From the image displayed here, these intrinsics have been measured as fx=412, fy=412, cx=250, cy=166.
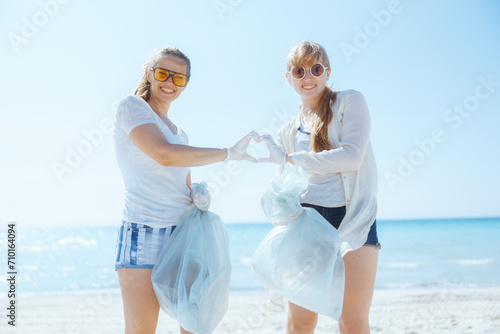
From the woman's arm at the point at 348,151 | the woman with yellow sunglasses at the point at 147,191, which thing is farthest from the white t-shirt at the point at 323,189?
the woman with yellow sunglasses at the point at 147,191

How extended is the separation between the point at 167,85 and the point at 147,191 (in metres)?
0.64

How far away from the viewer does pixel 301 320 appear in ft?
7.92

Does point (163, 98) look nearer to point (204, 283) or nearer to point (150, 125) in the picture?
point (150, 125)

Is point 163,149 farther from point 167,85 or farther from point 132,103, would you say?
point 167,85

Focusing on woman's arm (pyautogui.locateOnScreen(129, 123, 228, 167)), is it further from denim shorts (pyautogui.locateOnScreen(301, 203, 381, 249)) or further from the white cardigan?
denim shorts (pyautogui.locateOnScreen(301, 203, 381, 249))

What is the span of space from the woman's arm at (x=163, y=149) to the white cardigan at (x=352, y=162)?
54cm

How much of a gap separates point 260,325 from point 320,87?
14.0 feet

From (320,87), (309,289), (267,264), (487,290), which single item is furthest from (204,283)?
(487,290)

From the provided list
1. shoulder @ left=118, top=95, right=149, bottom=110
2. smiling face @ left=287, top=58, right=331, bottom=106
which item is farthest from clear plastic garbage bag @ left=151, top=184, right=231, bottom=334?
smiling face @ left=287, top=58, right=331, bottom=106

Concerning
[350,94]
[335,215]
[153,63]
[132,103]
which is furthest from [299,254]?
[153,63]

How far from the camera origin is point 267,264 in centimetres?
229

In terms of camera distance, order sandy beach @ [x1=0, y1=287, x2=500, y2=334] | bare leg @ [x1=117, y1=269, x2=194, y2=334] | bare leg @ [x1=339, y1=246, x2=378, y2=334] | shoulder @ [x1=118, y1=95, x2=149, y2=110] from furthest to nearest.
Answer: sandy beach @ [x1=0, y1=287, x2=500, y2=334]
bare leg @ [x1=339, y1=246, x2=378, y2=334]
shoulder @ [x1=118, y1=95, x2=149, y2=110]
bare leg @ [x1=117, y1=269, x2=194, y2=334]

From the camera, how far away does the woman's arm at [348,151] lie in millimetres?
2285

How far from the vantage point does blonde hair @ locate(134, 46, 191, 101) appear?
2.40 meters
